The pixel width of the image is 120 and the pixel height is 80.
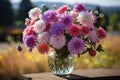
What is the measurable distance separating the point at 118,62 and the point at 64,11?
118 inches

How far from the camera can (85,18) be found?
3188 mm

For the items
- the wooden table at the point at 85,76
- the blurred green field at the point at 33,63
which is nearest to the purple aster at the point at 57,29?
the wooden table at the point at 85,76

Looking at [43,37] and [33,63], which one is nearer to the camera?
[43,37]

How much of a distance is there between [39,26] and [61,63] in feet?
1.21

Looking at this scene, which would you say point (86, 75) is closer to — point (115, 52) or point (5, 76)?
point (5, 76)

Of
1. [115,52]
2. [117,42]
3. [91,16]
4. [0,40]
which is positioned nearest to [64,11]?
[91,16]

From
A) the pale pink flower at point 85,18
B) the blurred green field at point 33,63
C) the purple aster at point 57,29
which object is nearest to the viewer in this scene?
the purple aster at point 57,29

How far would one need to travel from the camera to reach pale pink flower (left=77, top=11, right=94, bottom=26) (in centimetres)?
319

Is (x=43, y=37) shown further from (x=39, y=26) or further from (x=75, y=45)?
(x=75, y=45)

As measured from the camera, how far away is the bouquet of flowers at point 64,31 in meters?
3.10

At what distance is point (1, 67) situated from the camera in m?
5.83

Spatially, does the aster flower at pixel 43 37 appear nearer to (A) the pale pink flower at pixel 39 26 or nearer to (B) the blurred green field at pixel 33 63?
(A) the pale pink flower at pixel 39 26

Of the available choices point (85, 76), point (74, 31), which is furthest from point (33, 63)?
point (74, 31)

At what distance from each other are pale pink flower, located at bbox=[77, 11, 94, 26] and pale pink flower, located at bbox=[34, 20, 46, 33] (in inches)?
11.5
